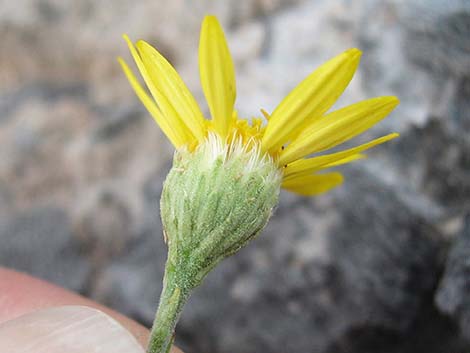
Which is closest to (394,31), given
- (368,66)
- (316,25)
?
(368,66)

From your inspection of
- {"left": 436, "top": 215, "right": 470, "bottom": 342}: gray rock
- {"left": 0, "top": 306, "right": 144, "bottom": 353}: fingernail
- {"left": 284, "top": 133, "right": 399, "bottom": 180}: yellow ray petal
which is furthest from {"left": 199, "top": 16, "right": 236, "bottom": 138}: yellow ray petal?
{"left": 436, "top": 215, "right": 470, "bottom": 342}: gray rock

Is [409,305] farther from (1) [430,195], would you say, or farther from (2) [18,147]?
(2) [18,147]

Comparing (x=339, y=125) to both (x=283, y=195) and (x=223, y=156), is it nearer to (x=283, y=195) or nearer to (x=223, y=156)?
(x=223, y=156)

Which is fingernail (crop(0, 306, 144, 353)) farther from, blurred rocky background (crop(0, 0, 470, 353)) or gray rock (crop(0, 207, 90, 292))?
gray rock (crop(0, 207, 90, 292))

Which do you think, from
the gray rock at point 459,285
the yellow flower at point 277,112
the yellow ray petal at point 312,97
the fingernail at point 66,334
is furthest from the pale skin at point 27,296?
the gray rock at point 459,285

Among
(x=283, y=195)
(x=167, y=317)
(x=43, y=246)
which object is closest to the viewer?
(x=167, y=317)

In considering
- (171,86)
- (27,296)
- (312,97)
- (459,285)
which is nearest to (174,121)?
(171,86)
